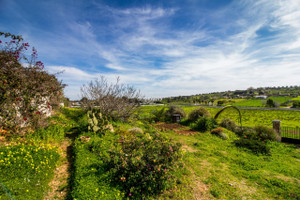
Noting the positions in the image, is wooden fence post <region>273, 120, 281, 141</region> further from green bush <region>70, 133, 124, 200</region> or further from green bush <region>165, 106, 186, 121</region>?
green bush <region>70, 133, 124, 200</region>

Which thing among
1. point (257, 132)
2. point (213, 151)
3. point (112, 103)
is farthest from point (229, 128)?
point (112, 103)

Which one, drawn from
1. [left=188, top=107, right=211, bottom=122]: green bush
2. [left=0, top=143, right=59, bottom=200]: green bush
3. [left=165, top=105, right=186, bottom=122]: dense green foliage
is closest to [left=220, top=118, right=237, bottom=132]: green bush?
[left=188, top=107, right=211, bottom=122]: green bush

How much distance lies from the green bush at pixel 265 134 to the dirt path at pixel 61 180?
11.4 m

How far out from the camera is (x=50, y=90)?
7781mm

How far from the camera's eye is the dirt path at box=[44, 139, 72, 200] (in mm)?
3348

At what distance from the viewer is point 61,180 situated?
153 inches

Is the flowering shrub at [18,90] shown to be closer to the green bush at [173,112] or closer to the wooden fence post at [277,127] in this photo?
the green bush at [173,112]

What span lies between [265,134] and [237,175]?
23.1 ft

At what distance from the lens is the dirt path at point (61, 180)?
335cm

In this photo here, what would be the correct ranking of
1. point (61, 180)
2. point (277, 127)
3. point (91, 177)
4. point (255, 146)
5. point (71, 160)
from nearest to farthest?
1. point (91, 177)
2. point (61, 180)
3. point (71, 160)
4. point (255, 146)
5. point (277, 127)

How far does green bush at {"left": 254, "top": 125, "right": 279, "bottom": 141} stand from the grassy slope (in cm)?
212

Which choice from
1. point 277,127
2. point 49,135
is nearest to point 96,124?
point 49,135

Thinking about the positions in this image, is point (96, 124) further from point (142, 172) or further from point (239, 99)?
point (239, 99)

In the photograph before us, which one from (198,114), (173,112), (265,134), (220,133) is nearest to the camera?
(265,134)
